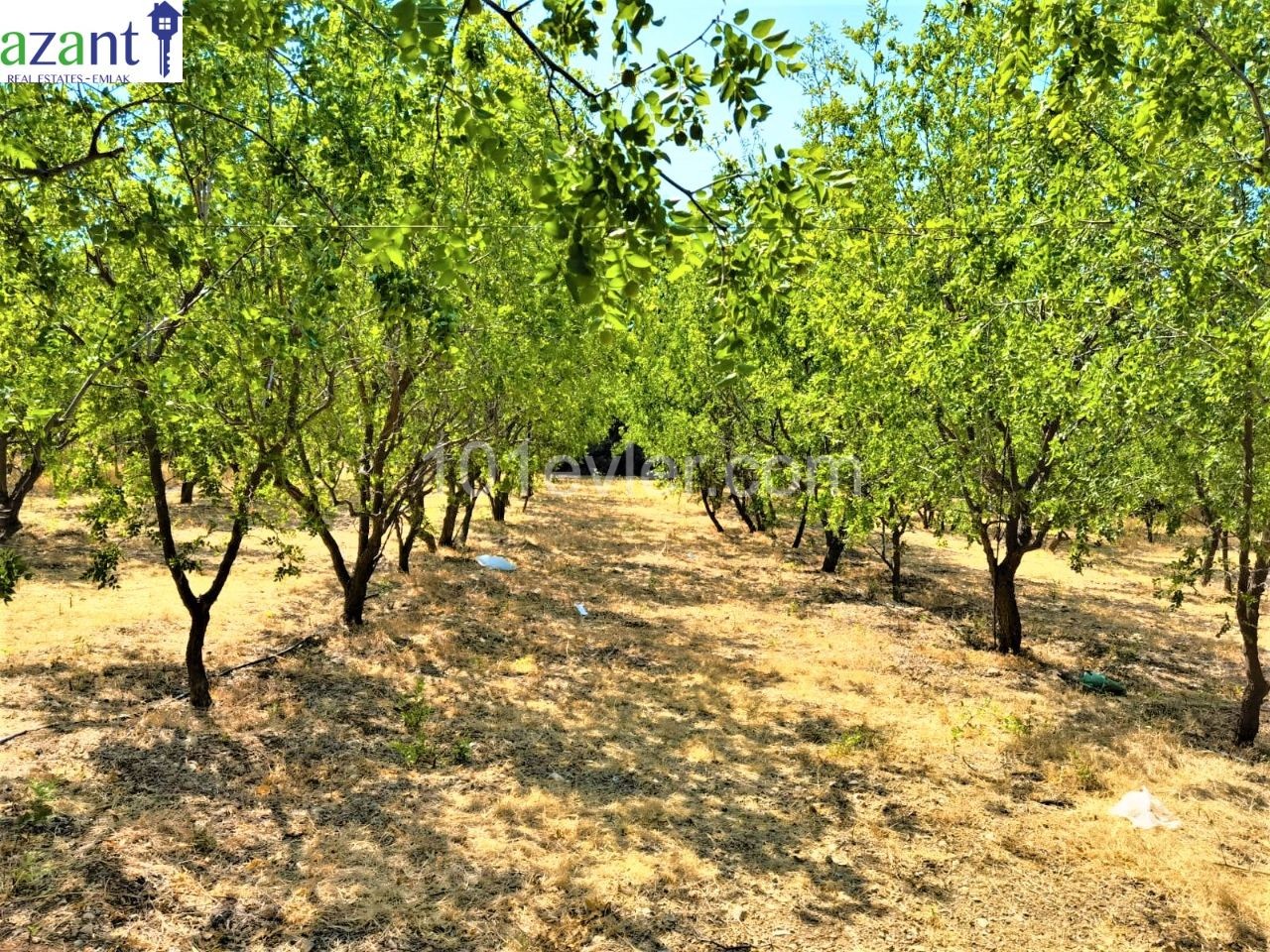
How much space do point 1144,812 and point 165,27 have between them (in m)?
11.7

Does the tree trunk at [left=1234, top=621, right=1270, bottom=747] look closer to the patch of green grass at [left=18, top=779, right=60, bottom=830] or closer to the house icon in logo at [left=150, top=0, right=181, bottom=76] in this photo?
the house icon in logo at [left=150, top=0, right=181, bottom=76]

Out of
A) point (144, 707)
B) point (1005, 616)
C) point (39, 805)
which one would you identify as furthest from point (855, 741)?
point (144, 707)

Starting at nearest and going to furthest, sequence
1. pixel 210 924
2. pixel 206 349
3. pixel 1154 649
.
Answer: pixel 210 924 < pixel 206 349 < pixel 1154 649

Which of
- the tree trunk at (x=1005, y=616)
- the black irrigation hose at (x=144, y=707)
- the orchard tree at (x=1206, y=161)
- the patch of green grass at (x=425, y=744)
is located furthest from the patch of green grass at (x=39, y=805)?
the tree trunk at (x=1005, y=616)

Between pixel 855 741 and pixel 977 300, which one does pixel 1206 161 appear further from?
pixel 855 741

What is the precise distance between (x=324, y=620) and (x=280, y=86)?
8.80 metres

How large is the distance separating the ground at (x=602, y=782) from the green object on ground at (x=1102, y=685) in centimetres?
49

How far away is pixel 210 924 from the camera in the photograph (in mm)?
5562

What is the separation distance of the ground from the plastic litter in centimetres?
15

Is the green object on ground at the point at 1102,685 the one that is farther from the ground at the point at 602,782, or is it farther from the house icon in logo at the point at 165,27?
the house icon in logo at the point at 165,27

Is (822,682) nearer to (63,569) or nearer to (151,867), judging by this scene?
(151,867)

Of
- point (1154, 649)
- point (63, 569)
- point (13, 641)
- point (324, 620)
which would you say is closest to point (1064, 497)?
point (1154, 649)

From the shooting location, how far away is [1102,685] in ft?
39.0

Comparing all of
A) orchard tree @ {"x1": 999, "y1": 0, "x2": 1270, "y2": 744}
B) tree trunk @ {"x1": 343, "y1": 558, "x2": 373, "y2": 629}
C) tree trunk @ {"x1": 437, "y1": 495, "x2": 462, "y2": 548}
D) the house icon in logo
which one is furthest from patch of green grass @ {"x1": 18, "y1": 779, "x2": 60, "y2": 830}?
tree trunk @ {"x1": 437, "y1": 495, "x2": 462, "y2": 548}
